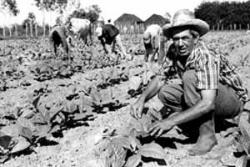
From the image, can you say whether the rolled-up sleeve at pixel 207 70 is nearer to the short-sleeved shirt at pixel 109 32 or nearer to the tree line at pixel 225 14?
the short-sleeved shirt at pixel 109 32

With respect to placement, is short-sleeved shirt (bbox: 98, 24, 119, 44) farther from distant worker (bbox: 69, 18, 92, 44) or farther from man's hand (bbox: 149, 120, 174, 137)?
man's hand (bbox: 149, 120, 174, 137)

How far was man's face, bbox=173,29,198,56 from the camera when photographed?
2578 mm

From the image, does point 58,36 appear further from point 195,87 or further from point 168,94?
point 195,87

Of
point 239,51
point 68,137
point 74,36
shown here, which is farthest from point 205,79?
point 74,36

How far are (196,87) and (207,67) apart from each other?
18cm

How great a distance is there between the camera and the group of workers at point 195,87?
244cm

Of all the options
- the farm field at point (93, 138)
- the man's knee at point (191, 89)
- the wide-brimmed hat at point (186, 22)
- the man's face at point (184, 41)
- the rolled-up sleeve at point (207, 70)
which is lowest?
the farm field at point (93, 138)

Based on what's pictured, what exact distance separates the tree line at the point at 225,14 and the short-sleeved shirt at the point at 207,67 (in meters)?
40.1

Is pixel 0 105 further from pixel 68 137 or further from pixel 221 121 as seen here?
pixel 221 121

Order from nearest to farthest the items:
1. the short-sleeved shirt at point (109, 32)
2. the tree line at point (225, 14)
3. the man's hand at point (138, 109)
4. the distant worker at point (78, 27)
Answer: the man's hand at point (138, 109) < the short-sleeved shirt at point (109, 32) < the distant worker at point (78, 27) < the tree line at point (225, 14)

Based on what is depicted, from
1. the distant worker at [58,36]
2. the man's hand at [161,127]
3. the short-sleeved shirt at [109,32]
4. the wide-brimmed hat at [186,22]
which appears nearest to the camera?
the man's hand at [161,127]

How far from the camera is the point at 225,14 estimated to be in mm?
44094

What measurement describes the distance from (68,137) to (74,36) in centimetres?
860

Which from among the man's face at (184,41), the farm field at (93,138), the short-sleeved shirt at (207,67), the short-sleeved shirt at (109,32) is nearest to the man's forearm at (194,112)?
the short-sleeved shirt at (207,67)
